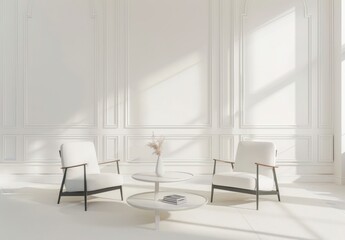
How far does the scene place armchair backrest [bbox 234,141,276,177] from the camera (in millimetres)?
5027

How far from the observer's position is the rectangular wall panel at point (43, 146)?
6.38 meters

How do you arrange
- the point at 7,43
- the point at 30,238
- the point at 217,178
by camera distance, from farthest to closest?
the point at 7,43 → the point at 217,178 → the point at 30,238

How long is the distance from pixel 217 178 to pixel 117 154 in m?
2.29

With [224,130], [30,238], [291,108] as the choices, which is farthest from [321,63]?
[30,238]

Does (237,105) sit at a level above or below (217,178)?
above

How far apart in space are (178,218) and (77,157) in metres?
1.79

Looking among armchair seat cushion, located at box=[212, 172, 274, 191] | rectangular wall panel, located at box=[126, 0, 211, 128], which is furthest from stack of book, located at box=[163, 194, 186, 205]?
rectangular wall panel, located at box=[126, 0, 211, 128]

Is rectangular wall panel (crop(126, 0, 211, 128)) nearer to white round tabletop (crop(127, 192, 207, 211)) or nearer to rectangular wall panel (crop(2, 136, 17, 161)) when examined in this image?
rectangular wall panel (crop(2, 136, 17, 161))

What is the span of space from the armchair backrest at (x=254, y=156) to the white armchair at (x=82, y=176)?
1798 millimetres

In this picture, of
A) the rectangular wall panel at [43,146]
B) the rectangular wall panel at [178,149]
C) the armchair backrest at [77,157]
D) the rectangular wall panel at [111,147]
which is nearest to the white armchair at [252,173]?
the rectangular wall panel at [178,149]

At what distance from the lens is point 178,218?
402cm

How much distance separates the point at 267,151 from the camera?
16.6ft

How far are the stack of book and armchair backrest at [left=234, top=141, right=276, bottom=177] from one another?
5.01 ft

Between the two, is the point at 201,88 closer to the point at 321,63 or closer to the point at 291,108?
the point at 291,108
